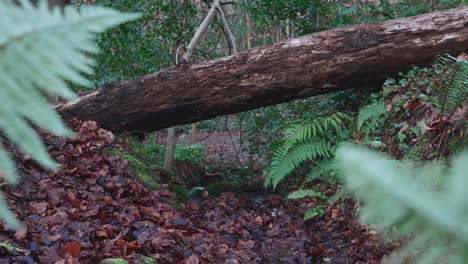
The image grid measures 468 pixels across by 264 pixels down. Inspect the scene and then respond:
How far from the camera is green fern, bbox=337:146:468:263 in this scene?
306 millimetres

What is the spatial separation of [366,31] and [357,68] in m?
0.43

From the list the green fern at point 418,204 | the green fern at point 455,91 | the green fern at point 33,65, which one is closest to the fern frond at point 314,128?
the green fern at point 455,91

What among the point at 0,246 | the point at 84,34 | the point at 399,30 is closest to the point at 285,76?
the point at 399,30

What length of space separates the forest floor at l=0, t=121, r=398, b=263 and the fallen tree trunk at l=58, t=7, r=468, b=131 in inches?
18.5

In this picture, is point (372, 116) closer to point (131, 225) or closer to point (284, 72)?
point (284, 72)

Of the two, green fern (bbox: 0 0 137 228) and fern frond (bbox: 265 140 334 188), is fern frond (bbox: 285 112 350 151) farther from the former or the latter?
green fern (bbox: 0 0 137 228)

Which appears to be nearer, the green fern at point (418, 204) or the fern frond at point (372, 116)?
the green fern at point (418, 204)

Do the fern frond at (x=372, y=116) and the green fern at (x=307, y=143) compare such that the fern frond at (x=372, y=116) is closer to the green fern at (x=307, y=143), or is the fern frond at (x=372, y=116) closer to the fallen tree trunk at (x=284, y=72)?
the green fern at (x=307, y=143)

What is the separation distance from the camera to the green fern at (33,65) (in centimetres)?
48

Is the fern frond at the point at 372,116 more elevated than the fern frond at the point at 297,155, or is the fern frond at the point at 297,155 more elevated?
the fern frond at the point at 372,116

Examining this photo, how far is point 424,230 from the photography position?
34 centimetres

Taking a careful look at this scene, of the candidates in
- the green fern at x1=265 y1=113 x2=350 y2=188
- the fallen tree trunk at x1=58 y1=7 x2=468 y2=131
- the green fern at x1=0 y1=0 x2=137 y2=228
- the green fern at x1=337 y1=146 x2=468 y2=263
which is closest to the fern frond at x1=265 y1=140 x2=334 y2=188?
the green fern at x1=265 y1=113 x2=350 y2=188

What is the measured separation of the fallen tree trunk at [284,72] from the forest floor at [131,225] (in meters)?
0.47

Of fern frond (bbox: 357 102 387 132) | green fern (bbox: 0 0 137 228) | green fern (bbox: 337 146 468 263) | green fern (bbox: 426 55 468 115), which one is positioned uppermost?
green fern (bbox: 0 0 137 228)
